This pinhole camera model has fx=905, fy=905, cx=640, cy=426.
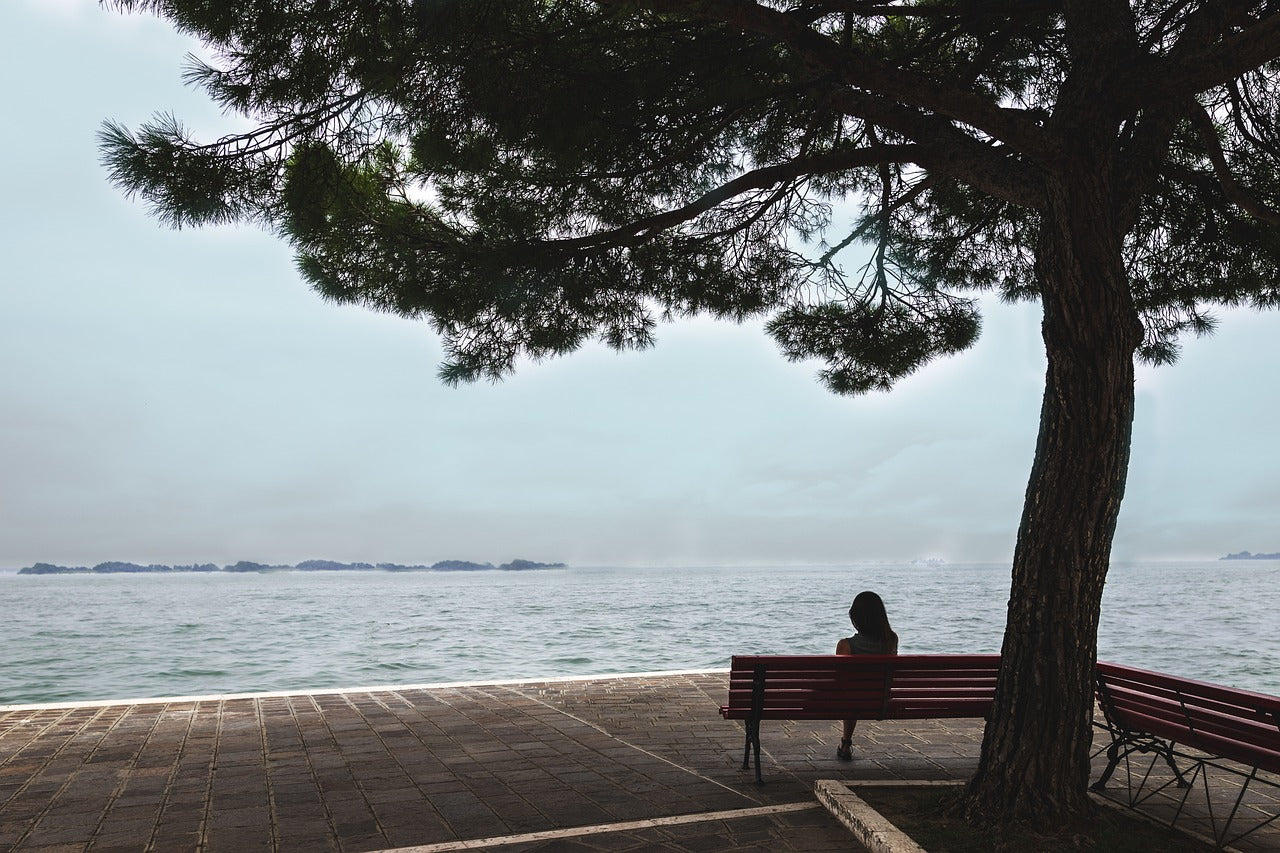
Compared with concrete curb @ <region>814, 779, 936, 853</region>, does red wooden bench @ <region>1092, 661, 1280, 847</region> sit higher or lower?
higher

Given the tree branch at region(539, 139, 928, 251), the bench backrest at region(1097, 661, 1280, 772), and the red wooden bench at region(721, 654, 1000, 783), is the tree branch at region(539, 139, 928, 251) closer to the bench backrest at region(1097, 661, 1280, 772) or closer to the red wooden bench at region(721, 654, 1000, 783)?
the red wooden bench at region(721, 654, 1000, 783)

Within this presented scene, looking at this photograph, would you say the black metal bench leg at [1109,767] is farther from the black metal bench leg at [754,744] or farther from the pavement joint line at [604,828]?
the black metal bench leg at [754,744]

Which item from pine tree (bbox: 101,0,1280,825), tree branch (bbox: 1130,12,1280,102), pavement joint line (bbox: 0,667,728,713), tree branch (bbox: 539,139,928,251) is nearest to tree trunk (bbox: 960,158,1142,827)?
pine tree (bbox: 101,0,1280,825)

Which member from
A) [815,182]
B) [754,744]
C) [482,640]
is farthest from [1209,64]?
[482,640]

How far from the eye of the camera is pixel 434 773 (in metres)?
5.01

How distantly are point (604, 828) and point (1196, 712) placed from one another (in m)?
2.67

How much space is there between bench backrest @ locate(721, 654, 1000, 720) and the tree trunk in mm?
982

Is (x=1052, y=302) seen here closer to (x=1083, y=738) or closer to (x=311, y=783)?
(x=1083, y=738)

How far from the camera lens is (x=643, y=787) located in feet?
15.5

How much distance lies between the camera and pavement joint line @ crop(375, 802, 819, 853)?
148 inches

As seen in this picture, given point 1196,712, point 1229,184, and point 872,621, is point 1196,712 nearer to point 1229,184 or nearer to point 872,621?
point 872,621

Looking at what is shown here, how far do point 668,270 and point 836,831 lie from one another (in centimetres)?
462

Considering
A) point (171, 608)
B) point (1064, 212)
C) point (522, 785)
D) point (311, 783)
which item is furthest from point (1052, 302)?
point (171, 608)

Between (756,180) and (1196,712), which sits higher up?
(756,180)
